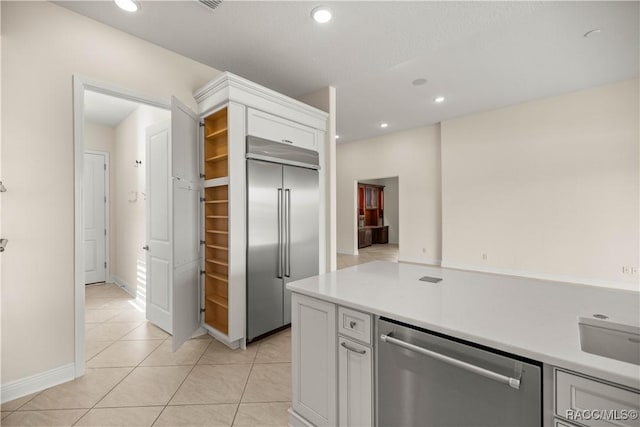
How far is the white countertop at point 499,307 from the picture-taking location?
85 centimetres

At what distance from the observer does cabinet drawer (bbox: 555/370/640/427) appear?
75cm

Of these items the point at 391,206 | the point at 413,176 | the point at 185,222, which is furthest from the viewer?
the point at 391,206

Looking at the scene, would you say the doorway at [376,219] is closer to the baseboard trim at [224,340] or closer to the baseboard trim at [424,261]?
the baseboard trim at [424,261]

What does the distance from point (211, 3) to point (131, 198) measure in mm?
3442

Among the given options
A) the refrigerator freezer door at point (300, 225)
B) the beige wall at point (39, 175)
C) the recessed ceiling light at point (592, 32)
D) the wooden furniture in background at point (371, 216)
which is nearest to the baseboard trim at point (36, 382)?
the beige wall at point (39, 175)

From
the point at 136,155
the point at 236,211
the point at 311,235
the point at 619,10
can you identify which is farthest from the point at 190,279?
the point at 619,10

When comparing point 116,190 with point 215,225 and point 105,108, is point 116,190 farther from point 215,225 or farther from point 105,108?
point 215,225

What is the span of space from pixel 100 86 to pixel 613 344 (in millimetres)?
3649

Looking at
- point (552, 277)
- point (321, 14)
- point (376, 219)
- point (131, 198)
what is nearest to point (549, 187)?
point (552, 277)

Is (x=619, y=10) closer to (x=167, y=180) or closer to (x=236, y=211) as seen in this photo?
(x=236, y=211)

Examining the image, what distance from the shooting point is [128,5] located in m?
2.19

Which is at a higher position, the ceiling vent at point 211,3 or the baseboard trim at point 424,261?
the ceiling vent at point 211,3

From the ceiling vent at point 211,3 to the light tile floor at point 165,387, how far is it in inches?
119

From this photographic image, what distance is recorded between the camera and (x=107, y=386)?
84.0 inches
